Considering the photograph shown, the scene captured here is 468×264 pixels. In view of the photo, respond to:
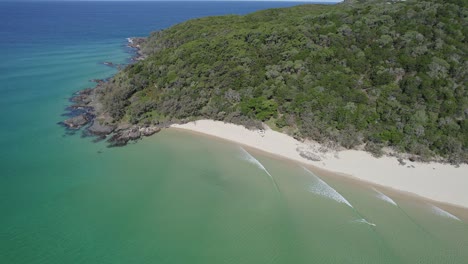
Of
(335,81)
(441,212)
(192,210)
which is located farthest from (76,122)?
(441,212)

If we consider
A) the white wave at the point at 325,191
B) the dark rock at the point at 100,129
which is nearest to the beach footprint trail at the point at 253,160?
the white wave at the point at 325,191

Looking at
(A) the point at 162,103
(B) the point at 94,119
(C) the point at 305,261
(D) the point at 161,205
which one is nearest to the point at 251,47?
(A) the point at 162,103

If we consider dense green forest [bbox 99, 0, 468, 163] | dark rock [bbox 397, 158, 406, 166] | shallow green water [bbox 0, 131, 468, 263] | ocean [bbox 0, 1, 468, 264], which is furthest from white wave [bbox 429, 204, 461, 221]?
dense green forest [bbox 99, 0, 468, 163]

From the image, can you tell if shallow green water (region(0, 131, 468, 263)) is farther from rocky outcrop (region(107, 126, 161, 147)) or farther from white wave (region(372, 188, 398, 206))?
rocky outcrop (region(107, 126, 161, 147))

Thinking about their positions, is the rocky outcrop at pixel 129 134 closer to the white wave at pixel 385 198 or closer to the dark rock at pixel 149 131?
the dark rock at pixel 149 131

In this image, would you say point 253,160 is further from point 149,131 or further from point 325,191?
point 149,131

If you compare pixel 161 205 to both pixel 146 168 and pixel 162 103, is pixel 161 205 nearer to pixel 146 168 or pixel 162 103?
pixel 146 168
